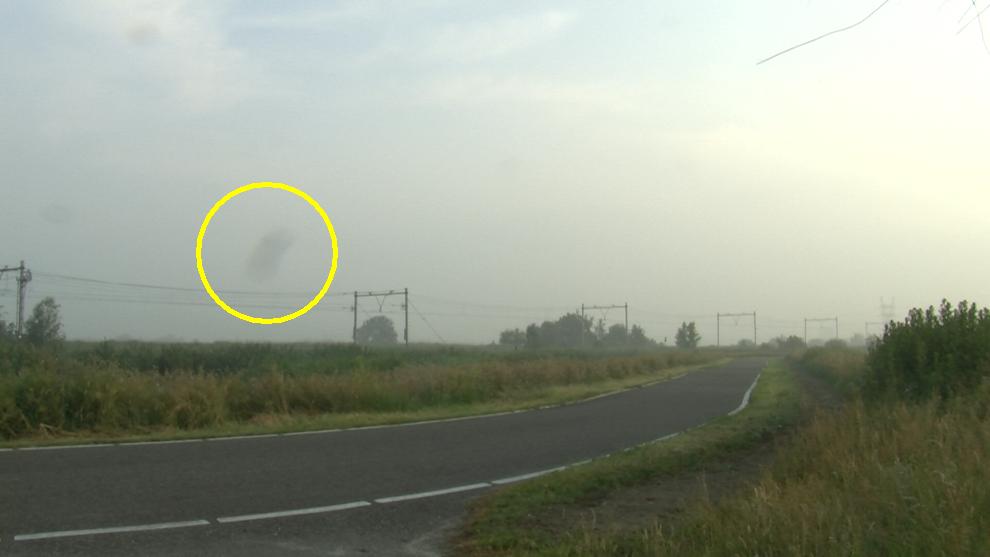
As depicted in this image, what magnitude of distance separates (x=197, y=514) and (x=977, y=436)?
25.6 ft

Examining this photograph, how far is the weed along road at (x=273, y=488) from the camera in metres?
7.30

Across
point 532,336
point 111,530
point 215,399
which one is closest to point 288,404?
point 215,399

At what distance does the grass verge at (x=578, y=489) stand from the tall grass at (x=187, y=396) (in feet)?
26.2

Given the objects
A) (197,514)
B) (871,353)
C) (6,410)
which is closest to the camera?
(197,514)

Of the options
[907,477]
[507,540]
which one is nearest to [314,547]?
[507,540]

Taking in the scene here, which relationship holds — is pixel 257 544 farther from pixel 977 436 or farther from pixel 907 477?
pixel 977 436

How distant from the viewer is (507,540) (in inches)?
292

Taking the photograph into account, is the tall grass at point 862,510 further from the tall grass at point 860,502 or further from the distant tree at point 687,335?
the distant tree at point 687,335

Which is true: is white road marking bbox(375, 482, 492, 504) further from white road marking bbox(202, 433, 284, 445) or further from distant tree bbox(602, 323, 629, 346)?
distant tree bbox(602, 323, 629, 346)

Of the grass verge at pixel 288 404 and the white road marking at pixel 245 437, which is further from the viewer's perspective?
the grass verge at pixel 288 404

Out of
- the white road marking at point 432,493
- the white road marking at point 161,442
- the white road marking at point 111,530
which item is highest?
the white road marking at point 161,442

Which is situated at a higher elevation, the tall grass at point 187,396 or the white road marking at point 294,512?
the tall grass at point 187,396

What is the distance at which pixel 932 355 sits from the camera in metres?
17.4

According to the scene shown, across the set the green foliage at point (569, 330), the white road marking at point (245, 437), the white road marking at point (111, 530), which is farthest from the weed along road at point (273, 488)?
the green foliage at point (569, 330)
